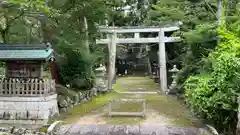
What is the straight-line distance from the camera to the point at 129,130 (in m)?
9.49

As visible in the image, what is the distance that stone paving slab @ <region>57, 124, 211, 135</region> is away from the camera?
30.4ft

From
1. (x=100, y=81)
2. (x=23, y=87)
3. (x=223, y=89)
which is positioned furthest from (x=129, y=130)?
(x=100, y=81)

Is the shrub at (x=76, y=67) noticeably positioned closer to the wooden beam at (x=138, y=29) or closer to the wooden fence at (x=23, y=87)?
the wooden fence at (x=23, y=87)

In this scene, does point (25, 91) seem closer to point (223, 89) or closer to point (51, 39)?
point (51, 39)

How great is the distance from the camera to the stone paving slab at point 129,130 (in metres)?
9.27

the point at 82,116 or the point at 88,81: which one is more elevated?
the point at 88,81

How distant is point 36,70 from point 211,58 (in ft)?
21.6

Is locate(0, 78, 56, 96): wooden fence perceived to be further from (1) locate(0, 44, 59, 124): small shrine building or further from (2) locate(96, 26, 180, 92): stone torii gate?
(2) locate(96, 26, 180, 92): stone torii gate

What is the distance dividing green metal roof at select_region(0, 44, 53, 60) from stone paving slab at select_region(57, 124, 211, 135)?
290 centimetres

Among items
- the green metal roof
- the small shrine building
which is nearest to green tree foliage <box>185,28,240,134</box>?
the small shrine building

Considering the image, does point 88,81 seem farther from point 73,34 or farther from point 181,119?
point 181,119

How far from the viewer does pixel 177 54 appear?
23844 mm

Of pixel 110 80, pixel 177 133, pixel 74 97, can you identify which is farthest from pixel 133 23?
pixel 177 133

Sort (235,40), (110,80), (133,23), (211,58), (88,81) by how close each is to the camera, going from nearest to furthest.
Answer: (235,40) → (211,58) → (88,81) → (110,80) → (133,23)
